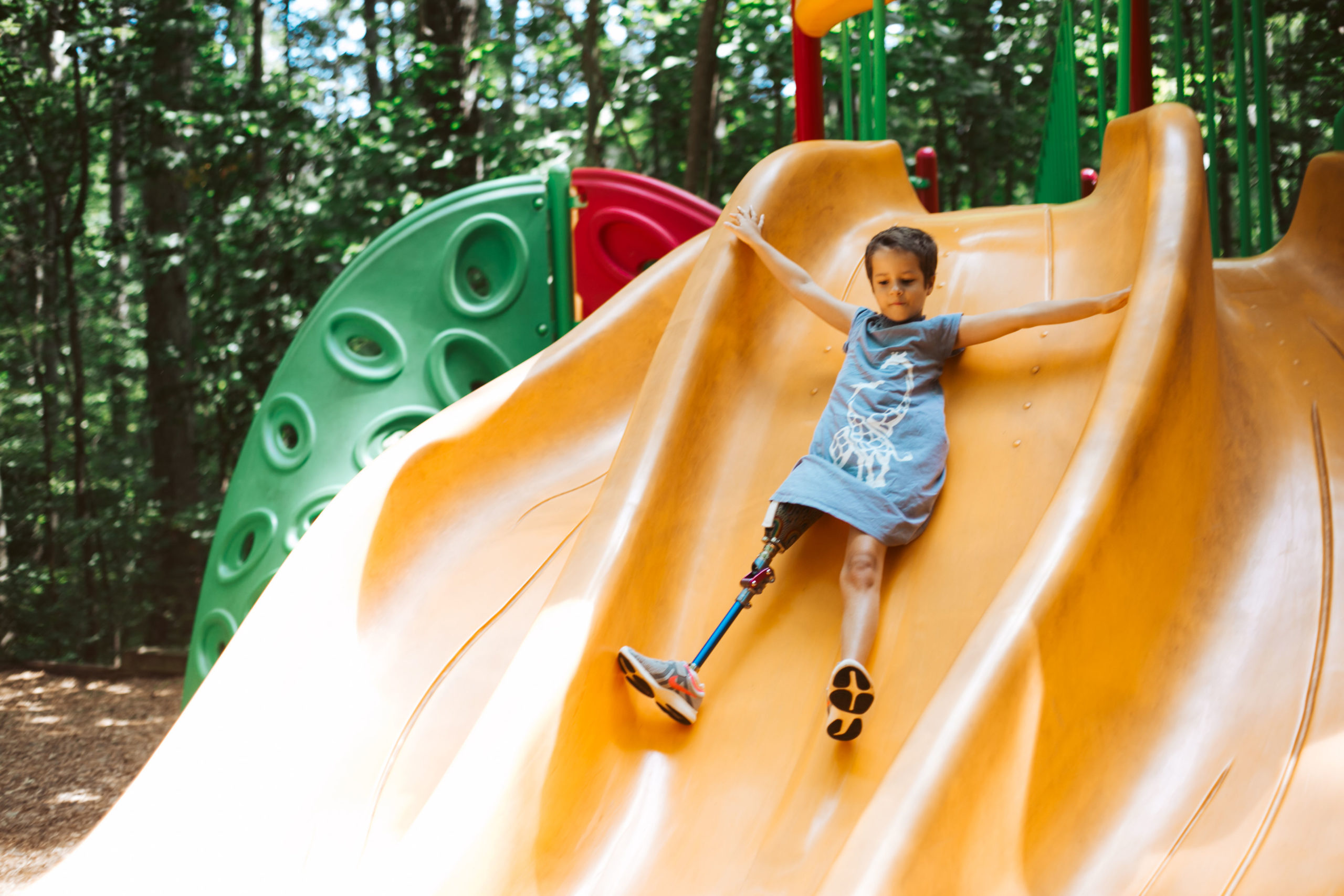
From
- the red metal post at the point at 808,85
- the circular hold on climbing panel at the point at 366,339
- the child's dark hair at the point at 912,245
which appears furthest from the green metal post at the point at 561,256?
the child's dark hair at the point at 912,245

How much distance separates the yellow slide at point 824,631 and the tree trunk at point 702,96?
520cm

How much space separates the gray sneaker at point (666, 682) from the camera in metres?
2.11

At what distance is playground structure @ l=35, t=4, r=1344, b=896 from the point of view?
1740 mm

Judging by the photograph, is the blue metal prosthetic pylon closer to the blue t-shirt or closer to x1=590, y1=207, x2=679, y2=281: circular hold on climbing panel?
the blue t-shirt

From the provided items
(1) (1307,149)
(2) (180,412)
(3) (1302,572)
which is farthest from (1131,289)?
(2) (180,412)

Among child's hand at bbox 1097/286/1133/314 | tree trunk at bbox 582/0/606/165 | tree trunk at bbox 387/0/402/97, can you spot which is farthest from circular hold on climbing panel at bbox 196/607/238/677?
tree trunk at bbox 387/0/402/97

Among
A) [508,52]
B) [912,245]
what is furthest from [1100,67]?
[508,52]

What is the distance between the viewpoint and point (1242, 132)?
375cm

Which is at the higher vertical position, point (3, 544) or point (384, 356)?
point (384, 356)

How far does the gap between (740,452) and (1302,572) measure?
138 centimetres

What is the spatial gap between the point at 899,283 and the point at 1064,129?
273 centimetres

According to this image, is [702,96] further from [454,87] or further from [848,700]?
[848,700]

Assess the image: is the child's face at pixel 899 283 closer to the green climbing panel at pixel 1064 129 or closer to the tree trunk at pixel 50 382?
the green climbing panel at pixel 1064 129

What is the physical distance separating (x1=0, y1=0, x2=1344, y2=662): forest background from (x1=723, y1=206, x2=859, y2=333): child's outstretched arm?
409cm
